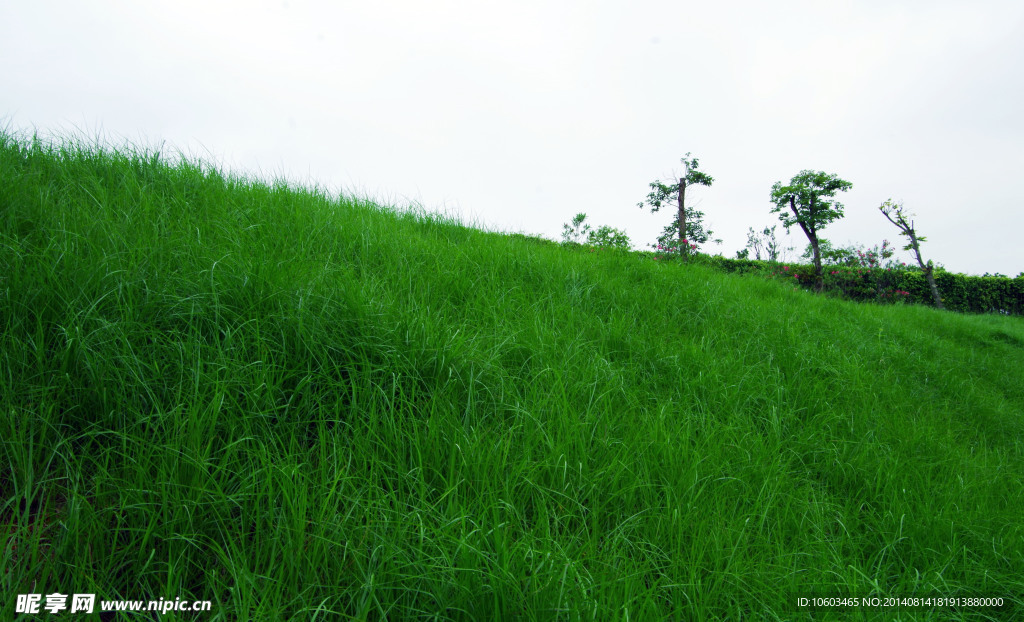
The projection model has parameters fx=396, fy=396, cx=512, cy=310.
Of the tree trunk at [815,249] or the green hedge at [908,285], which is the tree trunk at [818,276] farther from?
the green hedge at [908,285]

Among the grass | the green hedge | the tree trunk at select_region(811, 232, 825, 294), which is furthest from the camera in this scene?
the green hedge

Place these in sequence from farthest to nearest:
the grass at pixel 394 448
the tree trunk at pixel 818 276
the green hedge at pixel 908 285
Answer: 1. the green hedge at pixel 908 285
2. the tree trunk at pixel 818 276
3. the grass at pixel 394 448

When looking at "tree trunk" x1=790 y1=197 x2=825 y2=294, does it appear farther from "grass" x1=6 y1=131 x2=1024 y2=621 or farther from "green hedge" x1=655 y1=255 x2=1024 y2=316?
"grass" x1=6 y1=131 x2=1024 y2=621

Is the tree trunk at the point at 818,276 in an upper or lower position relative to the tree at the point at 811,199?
lower

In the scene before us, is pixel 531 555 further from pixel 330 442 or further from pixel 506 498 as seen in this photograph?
pixel 330 442

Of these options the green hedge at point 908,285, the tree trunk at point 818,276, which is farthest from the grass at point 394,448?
the green hedge at point 908,285

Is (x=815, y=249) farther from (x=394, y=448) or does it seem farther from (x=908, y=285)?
(x=394, y=448)

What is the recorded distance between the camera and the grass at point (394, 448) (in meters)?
1.06

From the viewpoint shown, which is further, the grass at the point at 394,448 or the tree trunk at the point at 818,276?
the tree trunk at the point at 818,276

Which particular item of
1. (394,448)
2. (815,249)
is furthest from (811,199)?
(394,448)

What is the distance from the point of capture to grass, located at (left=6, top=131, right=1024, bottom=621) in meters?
1.06

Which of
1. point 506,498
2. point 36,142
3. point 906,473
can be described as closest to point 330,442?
point 506,498

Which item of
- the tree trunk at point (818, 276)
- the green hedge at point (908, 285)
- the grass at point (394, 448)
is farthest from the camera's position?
the green hedge at point (908, 285)

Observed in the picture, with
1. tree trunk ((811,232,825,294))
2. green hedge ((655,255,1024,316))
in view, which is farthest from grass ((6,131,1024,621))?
green hedge ((655,255,1024,316))
